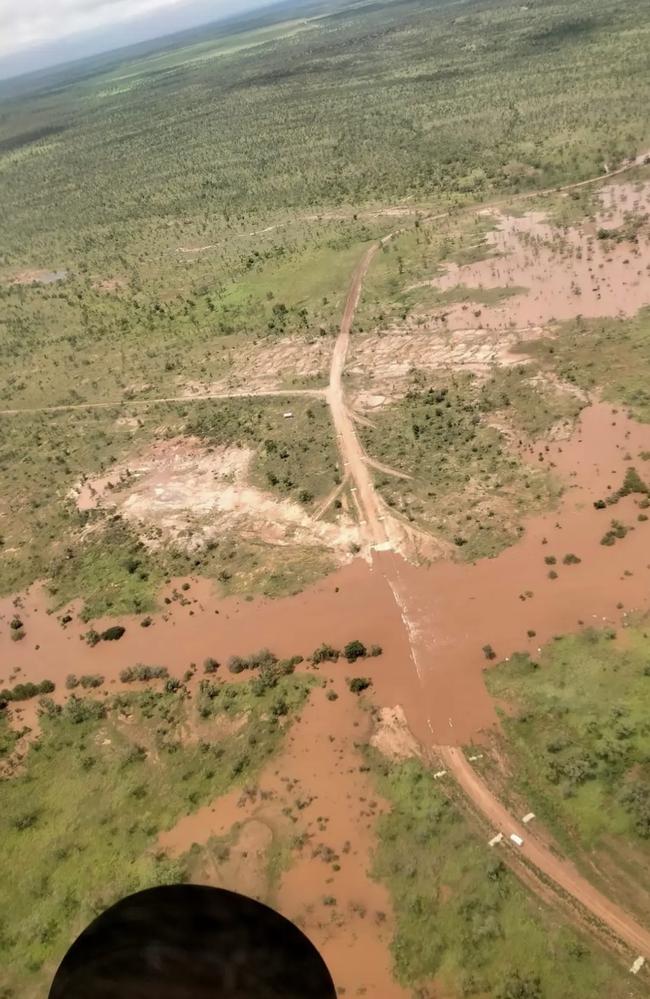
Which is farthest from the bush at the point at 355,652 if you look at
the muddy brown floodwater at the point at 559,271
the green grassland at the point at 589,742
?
the muddy brown floodwater at the point at 559,271

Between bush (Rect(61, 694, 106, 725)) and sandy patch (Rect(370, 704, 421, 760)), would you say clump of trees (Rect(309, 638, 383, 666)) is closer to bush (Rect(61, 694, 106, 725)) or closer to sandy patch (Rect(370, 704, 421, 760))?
sandy patch (Rect(370, 704, 421, 760))

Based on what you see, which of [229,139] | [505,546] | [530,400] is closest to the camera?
[505,546]

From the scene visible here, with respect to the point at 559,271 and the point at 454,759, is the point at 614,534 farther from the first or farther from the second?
the point at 559,271

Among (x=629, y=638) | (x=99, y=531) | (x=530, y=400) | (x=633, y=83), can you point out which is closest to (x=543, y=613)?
(x=629, y=638)

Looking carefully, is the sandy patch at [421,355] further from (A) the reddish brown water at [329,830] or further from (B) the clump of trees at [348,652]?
(A) the reddish brown water at [329,830]

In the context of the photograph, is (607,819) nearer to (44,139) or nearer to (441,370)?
(441,370)

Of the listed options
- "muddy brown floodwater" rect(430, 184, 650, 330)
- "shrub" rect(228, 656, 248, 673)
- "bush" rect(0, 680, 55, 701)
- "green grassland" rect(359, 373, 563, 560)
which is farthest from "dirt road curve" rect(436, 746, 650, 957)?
"muddy brown floodwater" rect(430, 184, 650, 330)

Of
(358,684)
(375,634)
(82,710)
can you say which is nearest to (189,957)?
(358,684)
